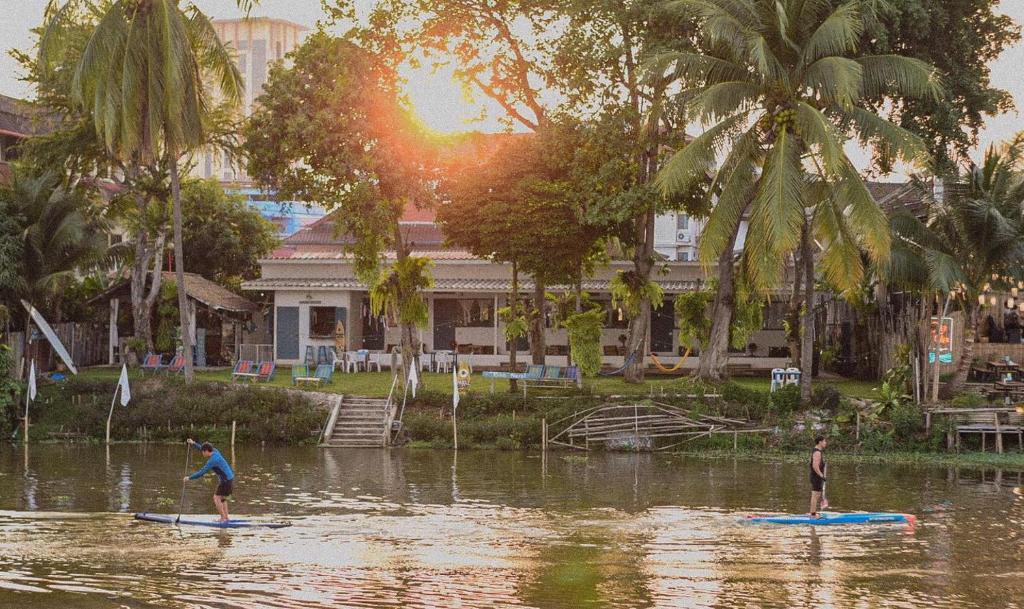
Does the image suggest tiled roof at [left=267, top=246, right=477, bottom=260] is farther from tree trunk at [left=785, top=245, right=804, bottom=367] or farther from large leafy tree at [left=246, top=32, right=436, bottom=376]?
tree trunk at [left=785, top=245, right=804, bottom=367]

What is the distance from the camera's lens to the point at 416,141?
38.5m

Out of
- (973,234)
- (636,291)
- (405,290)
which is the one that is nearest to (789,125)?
(973,234)

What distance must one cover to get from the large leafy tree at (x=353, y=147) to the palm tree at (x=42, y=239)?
621cm

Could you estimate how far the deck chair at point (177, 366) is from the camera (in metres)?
41.9

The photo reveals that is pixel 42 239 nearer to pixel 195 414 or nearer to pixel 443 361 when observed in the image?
pixel 195 414

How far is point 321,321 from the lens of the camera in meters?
48.2

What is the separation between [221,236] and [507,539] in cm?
3933

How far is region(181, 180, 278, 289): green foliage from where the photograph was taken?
188 ft

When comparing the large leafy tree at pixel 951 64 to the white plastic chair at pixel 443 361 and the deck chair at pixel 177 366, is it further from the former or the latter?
the deck chair at pixel 177 366

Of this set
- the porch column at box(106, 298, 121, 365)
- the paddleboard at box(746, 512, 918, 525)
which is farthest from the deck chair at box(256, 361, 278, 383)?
the paddleboard at box(746, 512, 918, 525)

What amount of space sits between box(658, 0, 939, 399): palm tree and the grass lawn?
22.2 ft

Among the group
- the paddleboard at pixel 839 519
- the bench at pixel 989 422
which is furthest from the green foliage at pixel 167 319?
the paddleboard at pixel 839 519

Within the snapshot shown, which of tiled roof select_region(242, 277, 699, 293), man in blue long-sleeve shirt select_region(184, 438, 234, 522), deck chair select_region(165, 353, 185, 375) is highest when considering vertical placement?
tiled roof select_region(242, 277, 699, 293)

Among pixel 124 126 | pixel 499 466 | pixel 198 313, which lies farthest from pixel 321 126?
pixel 198 313
